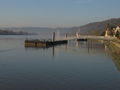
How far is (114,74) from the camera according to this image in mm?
26969

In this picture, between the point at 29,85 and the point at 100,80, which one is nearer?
the point at 29,85

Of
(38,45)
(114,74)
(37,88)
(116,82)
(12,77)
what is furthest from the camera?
(38,45)

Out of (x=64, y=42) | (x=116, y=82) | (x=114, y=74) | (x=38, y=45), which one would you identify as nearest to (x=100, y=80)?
(x=116, y=82)

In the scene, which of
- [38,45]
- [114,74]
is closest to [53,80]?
[114,74]

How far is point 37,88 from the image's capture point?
20141 mm

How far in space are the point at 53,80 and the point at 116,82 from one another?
536cm

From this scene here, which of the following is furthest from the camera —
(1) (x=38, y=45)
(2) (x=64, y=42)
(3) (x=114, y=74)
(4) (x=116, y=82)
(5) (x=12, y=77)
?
(2) (x=64, y=42)

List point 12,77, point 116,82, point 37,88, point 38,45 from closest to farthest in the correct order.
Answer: point 37,88
point 116,82
point 12,77
point 38,45

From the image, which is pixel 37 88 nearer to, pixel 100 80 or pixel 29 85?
pixel 29 85

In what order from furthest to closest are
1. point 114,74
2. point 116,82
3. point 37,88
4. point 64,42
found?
point 64,42
point 114,74
point 116,82
point 37,88

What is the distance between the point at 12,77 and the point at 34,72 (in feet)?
11.1

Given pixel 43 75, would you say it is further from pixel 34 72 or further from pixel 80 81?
pixel 80 81

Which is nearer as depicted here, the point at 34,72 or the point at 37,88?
the point at 37,88

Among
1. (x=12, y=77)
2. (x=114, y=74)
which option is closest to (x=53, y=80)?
(x=12, y=77)
